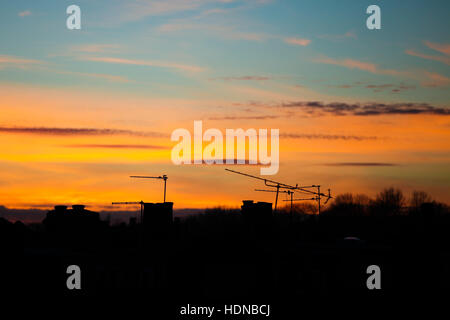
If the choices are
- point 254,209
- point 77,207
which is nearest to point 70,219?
point 77,207

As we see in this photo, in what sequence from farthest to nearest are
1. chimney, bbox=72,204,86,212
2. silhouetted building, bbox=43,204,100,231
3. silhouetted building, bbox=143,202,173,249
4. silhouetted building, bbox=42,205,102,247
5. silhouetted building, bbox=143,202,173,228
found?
chimney, bbox=72,204,86,212 → silhouetted building, bbox=43,204,100,231 → silhouetted building, bbox=42,205,102,247 → silhouetted building, bbox=143,202,173,228 → silhouetted building, bbox=143,202,173,249

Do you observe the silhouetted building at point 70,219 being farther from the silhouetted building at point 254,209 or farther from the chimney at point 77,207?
the silhouetted building at point 254,209

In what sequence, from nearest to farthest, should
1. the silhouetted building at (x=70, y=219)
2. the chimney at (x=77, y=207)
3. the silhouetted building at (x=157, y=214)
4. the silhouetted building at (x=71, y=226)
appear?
the silhouetted building at (x=157, y=214) → the silhouetted building at (x=71, y=226) → the silhouetted building at (x=70, y=219) → the chimney at (x=77, y=207)

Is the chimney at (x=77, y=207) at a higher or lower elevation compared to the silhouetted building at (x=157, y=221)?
higher

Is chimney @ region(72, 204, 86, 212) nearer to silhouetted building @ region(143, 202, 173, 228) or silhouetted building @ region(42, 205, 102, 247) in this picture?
silhouetted building @ region(42, 205, 102, 247)

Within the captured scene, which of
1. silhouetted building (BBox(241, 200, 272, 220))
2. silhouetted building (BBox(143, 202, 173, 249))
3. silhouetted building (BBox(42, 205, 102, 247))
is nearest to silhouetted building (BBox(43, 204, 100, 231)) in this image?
silhouetted building (BBox(42, 205, 102, 247))

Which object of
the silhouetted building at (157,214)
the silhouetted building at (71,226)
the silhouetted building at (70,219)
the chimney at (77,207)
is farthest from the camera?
the chimney at (77,207)

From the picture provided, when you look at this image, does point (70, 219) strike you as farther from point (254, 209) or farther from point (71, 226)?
point (254, 209)

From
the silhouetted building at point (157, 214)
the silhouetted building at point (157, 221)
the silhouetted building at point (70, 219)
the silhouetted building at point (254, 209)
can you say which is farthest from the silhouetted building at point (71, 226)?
the silhouetted building at point (254, 209)

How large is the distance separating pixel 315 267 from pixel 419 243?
6400 mm

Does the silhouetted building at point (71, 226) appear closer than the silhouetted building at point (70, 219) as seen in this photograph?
Yes

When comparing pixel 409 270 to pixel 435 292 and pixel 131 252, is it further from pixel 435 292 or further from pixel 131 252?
pixel 131 252

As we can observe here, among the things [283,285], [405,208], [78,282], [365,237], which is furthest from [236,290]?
[405,208]
